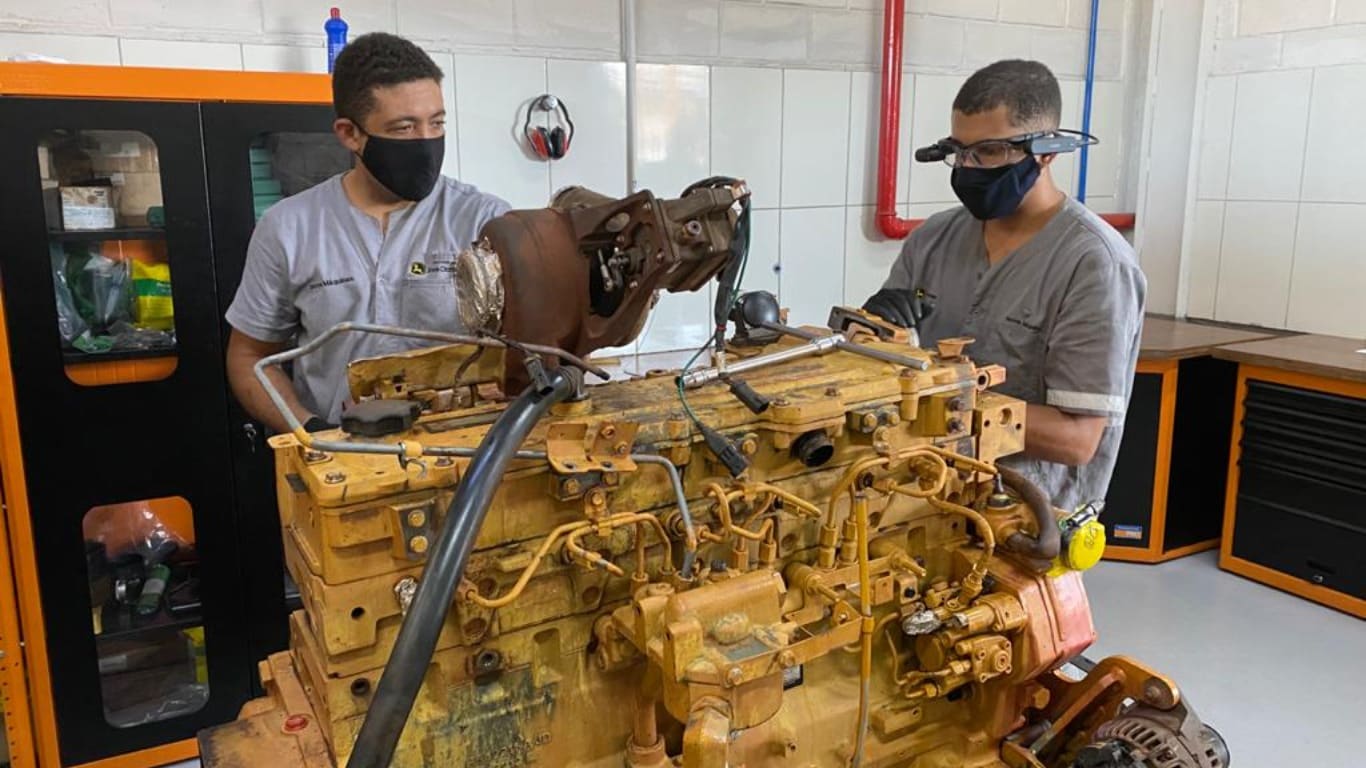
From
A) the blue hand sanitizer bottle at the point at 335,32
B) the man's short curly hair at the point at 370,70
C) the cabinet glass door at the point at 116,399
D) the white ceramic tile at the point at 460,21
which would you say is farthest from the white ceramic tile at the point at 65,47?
the man's short curly hair at the point at 370,70

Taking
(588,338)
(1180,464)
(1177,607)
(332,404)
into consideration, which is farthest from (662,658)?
(1180,464)

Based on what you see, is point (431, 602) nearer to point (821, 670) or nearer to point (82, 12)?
point (821, 670)

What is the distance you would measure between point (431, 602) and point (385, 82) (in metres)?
1.06

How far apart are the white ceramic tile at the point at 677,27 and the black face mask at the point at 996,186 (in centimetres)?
140

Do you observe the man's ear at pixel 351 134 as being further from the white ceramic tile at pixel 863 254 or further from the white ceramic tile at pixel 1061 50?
the white ceramic tile at pixel 1061 50

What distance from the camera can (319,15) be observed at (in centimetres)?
247

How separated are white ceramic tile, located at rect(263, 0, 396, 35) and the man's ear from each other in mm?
985

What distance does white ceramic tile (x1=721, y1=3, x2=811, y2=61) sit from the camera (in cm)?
298

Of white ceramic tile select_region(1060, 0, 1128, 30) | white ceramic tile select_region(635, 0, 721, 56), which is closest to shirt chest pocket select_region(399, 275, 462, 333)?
white ceramic tile select_region(635, 0, 721, 56)

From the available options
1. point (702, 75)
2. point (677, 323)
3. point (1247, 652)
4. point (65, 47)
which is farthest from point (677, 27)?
point (1247, 652)

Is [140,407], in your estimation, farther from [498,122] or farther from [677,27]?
[677,27]

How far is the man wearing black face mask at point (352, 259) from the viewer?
165 centimetres

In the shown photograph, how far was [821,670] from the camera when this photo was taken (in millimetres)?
1251

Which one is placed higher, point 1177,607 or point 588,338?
point 588,338
